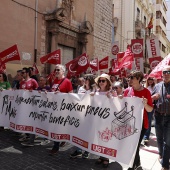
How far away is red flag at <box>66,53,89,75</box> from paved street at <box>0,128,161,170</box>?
13.8ft

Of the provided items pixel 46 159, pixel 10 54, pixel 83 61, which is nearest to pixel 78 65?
pixel 83 61

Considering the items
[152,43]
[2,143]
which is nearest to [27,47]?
[152,43]

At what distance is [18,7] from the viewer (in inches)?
386

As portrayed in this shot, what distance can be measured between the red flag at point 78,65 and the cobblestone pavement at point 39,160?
426 cm

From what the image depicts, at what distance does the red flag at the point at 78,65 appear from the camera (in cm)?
882

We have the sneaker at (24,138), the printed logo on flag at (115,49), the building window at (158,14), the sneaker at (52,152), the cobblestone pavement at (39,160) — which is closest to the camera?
the cobblestone pavement at (39,160)

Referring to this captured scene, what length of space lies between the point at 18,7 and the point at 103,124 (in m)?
7.85

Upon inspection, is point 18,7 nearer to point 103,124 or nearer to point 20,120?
point 20,120

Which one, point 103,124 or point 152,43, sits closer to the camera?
point 103,124

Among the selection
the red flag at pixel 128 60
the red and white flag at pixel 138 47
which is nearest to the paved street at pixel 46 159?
the red flag at pixel 128 60

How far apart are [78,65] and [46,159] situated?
5249 millimetres

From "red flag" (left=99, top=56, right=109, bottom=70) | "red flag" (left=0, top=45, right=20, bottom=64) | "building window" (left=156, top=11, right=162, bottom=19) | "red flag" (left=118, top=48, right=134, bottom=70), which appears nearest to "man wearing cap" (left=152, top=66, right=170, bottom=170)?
"red flag" (left=118, top=48, right=134, bottom=70)

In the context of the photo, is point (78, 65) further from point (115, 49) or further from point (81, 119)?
point (115, 49)

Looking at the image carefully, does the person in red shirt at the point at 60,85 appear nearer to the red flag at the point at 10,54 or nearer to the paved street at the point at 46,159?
the paved street at the point at 46,159
